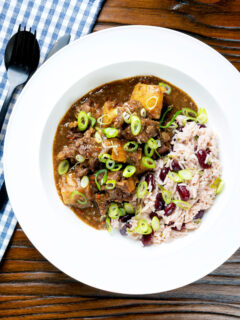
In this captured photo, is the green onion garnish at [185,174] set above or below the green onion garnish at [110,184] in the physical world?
above

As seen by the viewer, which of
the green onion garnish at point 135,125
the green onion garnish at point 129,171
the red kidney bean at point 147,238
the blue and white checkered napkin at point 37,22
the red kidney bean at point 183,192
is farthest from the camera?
the blue and white checkered napkin at point 37,22

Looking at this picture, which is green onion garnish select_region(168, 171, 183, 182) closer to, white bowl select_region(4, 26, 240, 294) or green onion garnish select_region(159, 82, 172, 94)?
white bowl select_region(4, 26, 240, 294)

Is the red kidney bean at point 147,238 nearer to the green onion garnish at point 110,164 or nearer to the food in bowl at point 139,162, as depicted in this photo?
the food in bowl at point 139,162

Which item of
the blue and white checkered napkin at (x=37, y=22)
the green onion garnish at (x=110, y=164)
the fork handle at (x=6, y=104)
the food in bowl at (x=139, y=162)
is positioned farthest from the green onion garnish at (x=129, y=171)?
the fork handle at (x=6, y=104)

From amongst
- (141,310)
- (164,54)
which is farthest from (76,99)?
(141,310)

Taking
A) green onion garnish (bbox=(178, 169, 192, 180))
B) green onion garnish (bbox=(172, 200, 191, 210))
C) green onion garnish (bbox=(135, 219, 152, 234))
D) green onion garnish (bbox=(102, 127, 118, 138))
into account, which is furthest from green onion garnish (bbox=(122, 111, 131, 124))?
green onion garnish (bbox=(135, 219, 152, 234))

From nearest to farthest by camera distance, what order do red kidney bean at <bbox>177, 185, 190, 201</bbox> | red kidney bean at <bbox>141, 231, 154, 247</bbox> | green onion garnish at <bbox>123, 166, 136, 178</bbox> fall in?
green onion garnish at <bbox>123, 166, 136, 178</bbox> < red kidney bean at <bbox>177, 185, 190, 201</bbox> < red kidney bean at <bbox>141, 231, 154, 247</bbox>

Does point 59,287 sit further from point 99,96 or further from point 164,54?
point 164,54
